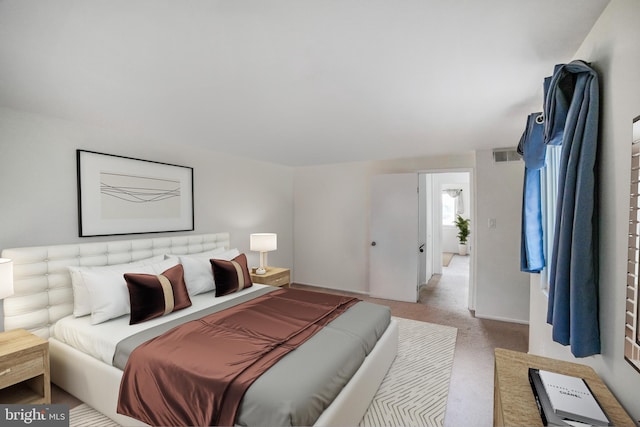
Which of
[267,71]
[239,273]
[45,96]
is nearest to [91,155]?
[45,96]

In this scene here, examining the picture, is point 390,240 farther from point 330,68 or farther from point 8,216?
point 8,216

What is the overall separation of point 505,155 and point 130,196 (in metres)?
4.54

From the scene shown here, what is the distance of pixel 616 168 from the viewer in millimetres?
1115

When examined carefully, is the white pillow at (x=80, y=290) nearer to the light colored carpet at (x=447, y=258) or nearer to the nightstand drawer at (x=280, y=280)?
the nightstand drawer at (x=280, y=280)

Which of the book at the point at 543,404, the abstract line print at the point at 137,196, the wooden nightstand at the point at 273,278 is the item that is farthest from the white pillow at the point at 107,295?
the book at the point at 543,404

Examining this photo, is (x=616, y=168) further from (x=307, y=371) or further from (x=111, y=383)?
(x=111, y=383)

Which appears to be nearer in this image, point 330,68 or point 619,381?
point 619,381

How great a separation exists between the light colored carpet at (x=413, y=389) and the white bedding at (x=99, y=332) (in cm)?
43

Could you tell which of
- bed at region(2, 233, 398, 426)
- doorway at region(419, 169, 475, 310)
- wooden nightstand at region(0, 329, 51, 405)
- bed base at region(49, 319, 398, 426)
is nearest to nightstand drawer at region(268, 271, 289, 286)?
bed at region(2, 233, 398, 426)

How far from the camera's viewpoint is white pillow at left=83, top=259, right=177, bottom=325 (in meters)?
2.24

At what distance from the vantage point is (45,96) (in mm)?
2059

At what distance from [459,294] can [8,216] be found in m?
5.76

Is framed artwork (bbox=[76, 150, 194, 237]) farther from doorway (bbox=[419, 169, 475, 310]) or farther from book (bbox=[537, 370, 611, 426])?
doorway (bbox=[419, 169, 475, 310])

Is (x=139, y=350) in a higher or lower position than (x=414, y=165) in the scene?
lower
